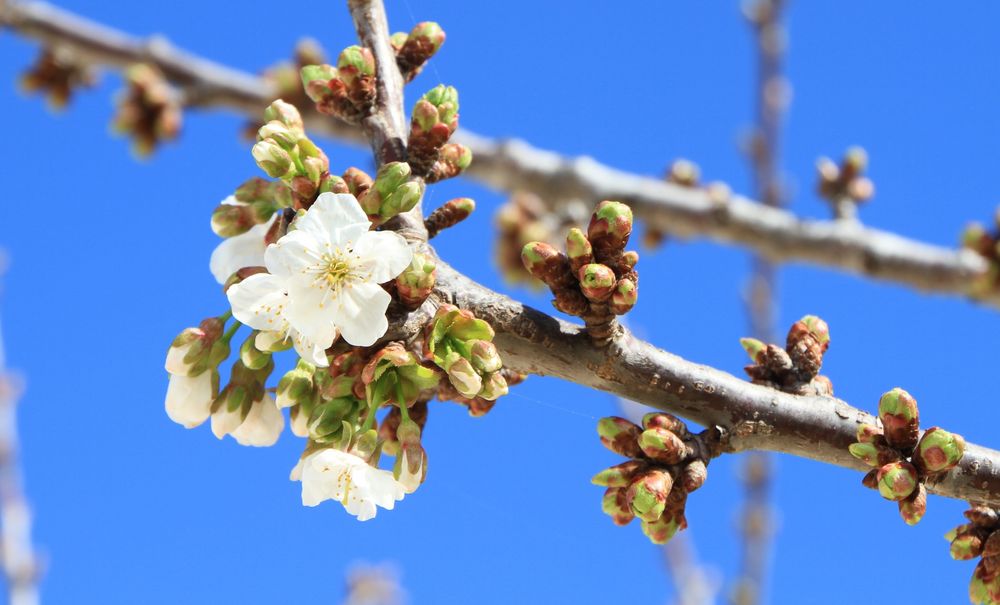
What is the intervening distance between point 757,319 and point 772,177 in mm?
654

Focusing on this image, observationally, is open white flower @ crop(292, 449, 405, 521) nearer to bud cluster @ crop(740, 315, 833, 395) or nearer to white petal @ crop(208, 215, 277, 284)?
white petal @ crop(208, 215, 277, 284)

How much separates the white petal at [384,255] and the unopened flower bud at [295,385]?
0.76 ft

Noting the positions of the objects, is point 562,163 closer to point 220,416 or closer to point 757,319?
point 757,319

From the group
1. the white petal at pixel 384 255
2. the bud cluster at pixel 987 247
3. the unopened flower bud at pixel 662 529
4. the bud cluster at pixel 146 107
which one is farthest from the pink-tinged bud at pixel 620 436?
the bud cluster at pixel 146 107

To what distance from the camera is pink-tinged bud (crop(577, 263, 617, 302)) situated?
1.44 metres

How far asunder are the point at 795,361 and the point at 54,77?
4377 mm

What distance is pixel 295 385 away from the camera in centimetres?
154

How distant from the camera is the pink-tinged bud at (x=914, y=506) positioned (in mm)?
1426

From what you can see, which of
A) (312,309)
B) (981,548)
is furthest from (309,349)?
(981,548)

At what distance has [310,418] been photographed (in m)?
1.57

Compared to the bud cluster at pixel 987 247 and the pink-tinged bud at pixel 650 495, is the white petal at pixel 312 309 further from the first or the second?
the bud cluster at pixel 987 247

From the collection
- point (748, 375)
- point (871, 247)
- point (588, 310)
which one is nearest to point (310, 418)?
point (588, 310)

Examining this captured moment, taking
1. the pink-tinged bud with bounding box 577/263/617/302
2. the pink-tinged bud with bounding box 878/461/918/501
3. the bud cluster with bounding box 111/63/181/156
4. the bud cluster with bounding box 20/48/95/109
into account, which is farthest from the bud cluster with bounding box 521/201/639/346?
the bud cluster with bounding box 20/48/95/109

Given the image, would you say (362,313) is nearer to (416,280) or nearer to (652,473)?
(416,280)
